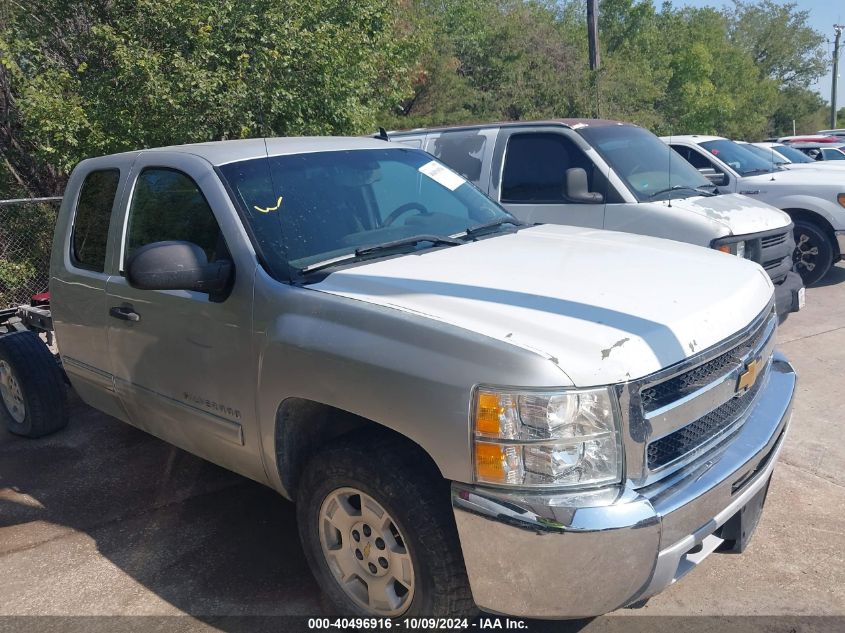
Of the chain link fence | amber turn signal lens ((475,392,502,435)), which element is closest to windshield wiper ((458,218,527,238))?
amber turn signal lens ((475,392,502,435))

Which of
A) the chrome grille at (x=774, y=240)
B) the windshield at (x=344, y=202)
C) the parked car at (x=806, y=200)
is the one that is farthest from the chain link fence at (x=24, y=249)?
the chrome grille at (x=774, y=240)

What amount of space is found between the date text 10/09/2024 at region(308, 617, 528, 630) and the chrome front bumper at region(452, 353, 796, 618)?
0.70ft

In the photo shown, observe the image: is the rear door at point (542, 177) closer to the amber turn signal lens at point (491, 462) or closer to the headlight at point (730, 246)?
the headlight at point (730, 246)

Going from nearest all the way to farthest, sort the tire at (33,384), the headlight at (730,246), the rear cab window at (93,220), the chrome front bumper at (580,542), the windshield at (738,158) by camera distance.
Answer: the chrome front bumper at (580,542), the rear cab window at (93,220), the tire at (33,384), the headlight at (730,246), the windshield at (738,158)

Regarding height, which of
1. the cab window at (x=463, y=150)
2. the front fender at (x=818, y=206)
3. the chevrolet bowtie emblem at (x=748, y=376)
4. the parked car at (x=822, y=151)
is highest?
the cab window at (x=463, y=150)

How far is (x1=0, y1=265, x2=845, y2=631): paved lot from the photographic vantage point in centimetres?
332

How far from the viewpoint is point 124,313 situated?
12.7 feet

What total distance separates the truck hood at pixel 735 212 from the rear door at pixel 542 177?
2.13ft

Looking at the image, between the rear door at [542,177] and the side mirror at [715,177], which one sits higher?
the rear door at [542,177]

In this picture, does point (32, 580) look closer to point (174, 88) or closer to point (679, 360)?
point (679, 360)

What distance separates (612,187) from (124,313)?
4.20 metres

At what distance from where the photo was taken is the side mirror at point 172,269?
3.14 metres

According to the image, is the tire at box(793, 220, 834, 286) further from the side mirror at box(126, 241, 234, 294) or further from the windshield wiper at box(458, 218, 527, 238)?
the side mirror at box(126, 241, 234, 294)

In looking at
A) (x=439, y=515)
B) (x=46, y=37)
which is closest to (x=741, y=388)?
(x=439, y=515)
